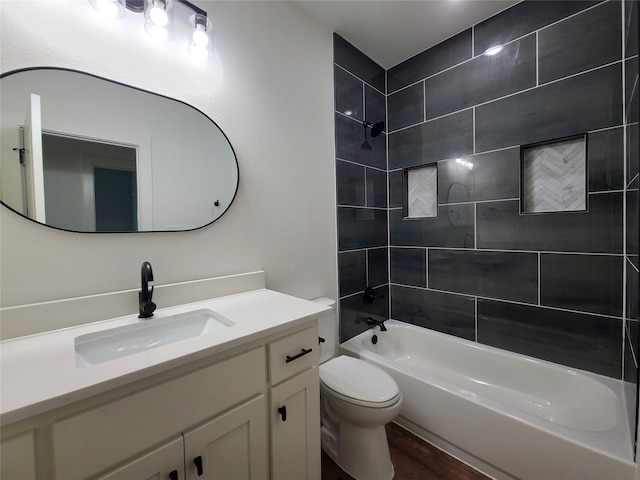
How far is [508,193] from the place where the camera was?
1722mm

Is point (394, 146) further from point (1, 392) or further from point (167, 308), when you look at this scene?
point (1, 392)

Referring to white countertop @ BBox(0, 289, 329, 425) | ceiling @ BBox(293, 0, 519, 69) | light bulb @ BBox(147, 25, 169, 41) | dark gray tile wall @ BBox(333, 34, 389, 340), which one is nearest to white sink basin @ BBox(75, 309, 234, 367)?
white countertop @ BBox(0, 289, 329, 425)

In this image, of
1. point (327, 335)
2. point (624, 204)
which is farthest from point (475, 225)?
point (327, 335)

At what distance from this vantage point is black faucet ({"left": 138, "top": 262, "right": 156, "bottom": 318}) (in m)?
1.00

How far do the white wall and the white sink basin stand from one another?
0.13 meters

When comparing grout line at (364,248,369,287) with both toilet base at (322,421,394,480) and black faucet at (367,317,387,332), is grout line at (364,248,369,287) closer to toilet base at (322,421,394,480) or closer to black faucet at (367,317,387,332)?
black faucet at (367,317,387,332)

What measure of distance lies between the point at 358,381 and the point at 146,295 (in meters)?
1.12

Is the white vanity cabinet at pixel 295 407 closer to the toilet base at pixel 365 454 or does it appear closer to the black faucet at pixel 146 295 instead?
the toilet base at pixel 365 454

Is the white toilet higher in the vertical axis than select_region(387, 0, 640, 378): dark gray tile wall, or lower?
lower

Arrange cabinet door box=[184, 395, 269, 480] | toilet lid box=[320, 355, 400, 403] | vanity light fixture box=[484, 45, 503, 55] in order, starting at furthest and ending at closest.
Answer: vanity light fixture box=[484, 45, 503, 55], toilet lid box=[320, 355, 400, 403], cabinet door box=[184, 395, 269, 480]

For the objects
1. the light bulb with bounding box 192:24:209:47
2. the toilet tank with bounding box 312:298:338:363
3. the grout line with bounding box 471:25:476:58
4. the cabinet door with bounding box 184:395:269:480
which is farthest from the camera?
the grout line with bounding box 471:25:476:58

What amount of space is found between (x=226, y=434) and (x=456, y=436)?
1275 millimetres

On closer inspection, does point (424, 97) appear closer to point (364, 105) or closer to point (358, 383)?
point (364, 105)

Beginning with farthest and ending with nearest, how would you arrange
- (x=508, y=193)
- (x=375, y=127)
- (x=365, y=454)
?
(x=375, y=127), (x=508, y=193), (x=365, y=454)
